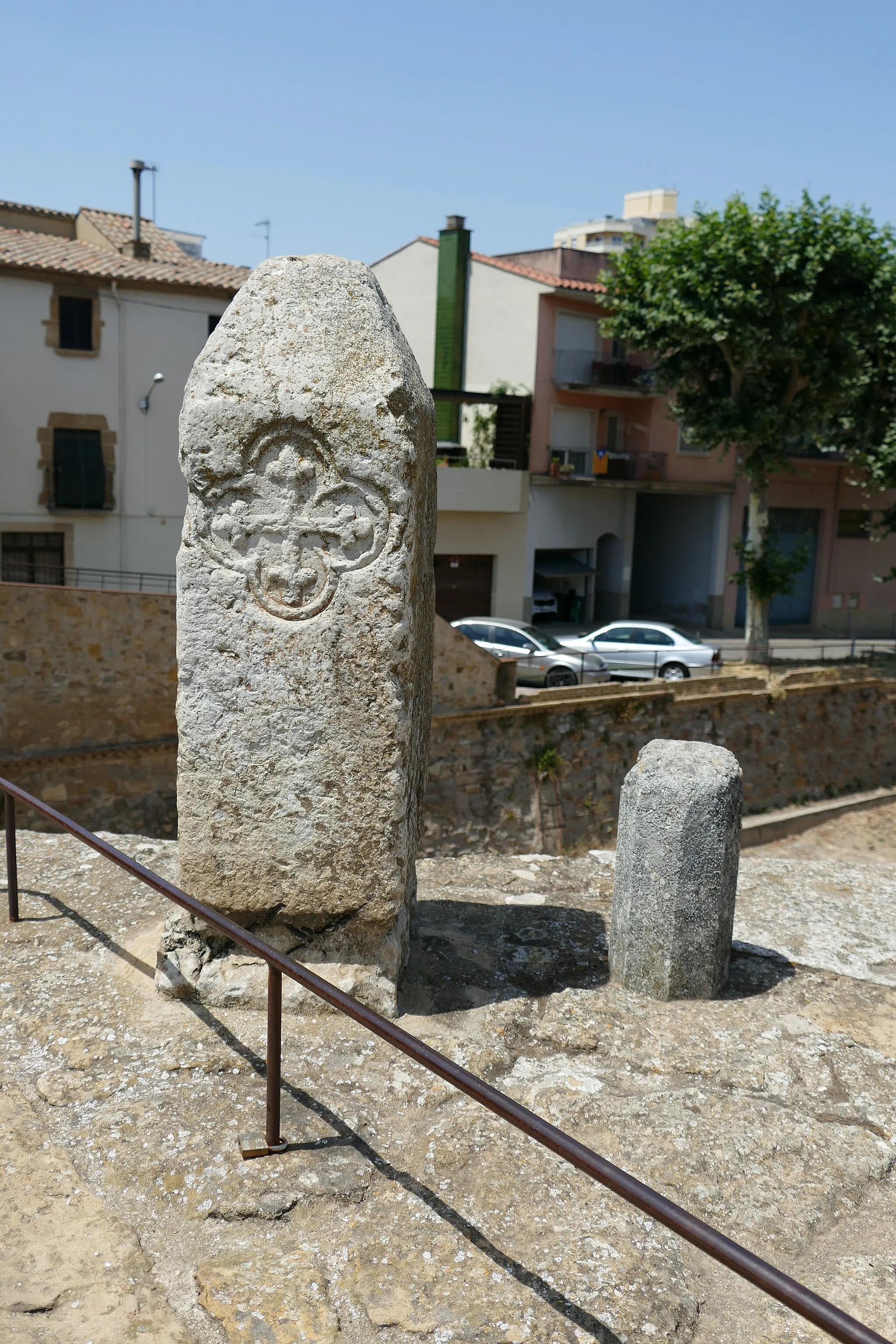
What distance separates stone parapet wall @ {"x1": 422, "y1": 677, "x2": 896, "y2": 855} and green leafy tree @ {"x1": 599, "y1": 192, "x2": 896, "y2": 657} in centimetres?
238

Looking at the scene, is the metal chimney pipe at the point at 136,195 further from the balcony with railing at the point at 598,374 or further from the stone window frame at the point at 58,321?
the balcony with railing at the point at 598,374

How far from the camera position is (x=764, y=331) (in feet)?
63.1

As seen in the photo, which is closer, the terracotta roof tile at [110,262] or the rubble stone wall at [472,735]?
the rubble stone wall at [472,735]

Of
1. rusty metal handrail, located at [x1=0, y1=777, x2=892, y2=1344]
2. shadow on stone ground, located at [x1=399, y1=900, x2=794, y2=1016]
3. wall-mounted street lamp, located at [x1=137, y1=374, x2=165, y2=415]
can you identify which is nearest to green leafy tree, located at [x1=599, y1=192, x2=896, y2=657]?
wall-mounted street lamp, located at [x1=137, y1=374, x2=165, y2=415]

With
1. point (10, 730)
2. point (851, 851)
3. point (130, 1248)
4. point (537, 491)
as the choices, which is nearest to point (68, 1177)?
point (130, 1248)

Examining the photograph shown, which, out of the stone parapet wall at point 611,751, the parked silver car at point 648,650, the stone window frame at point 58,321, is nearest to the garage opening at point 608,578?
the parked silver car at point 648,650

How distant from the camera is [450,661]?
48.6ft

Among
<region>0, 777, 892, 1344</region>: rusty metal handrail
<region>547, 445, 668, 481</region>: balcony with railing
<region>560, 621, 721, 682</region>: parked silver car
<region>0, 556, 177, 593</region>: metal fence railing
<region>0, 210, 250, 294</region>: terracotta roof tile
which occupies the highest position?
<region>0, 210, 250, 294</region>: terracotta roof tile

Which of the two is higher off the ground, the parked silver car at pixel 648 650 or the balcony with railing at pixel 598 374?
the balcony with railing at pixel 598 374

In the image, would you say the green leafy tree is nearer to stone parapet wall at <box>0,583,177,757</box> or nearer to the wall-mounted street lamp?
the wall-mounted street lamp

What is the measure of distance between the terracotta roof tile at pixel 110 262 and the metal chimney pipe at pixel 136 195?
1.02 feet

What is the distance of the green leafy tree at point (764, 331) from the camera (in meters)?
19.3

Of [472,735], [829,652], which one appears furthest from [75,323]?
[829,652]

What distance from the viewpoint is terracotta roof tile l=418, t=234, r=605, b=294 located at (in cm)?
2491
